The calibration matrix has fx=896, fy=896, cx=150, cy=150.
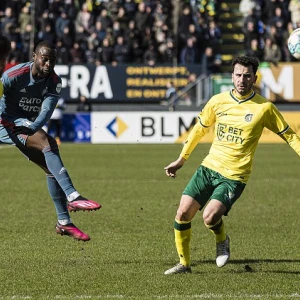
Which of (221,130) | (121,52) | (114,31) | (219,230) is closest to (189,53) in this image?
(121,52)

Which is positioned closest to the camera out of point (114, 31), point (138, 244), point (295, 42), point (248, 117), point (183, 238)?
point (248, 117)

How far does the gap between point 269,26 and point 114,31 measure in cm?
548

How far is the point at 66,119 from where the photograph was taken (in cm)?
3055

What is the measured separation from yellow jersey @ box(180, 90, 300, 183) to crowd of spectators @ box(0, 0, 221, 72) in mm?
22452

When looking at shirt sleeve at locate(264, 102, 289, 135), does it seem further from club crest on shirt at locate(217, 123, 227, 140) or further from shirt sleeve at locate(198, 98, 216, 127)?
shirt sleeve at locate(198, 98, 216, 127)

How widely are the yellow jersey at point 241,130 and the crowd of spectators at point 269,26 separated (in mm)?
22737

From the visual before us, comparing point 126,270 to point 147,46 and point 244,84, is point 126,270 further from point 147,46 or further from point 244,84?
point 147,46

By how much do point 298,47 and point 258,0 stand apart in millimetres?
22964

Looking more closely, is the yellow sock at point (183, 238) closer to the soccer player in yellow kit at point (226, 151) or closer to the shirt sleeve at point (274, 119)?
the soccer player in yellow kit at point (226, 151)

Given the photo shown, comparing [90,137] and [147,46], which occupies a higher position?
[147,46]

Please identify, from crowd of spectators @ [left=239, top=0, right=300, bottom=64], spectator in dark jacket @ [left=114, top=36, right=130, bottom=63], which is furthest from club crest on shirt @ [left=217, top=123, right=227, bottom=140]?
crowd of spectators @ [left=239, top=0, right=300, bottom=64]

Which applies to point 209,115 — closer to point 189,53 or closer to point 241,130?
point 241,130

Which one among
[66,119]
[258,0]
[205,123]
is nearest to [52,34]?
[66,119]

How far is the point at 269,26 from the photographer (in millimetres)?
31594
